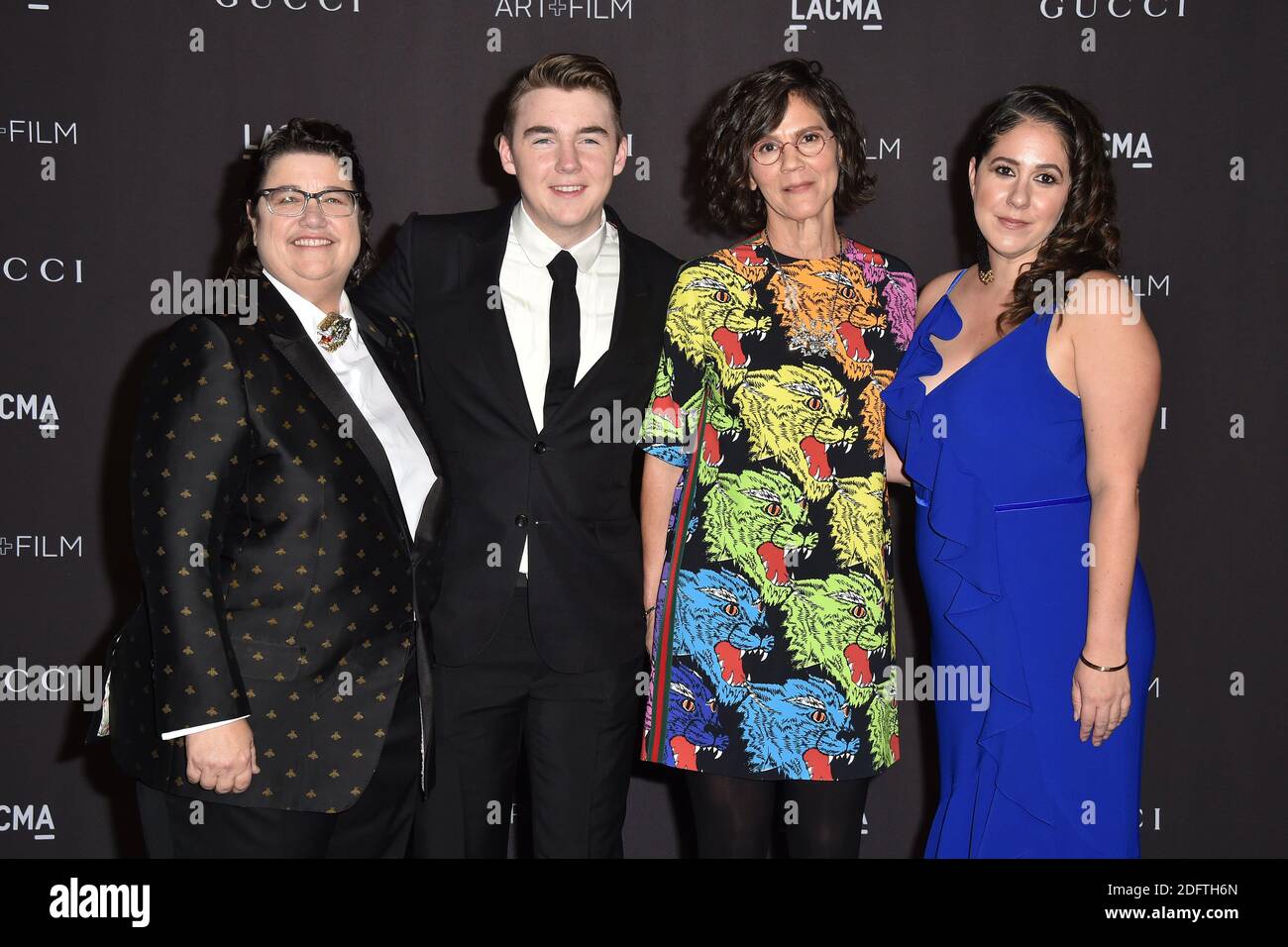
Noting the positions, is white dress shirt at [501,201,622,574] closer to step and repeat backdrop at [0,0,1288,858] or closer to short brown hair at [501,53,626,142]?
short brown hair at [501,53,626,142]

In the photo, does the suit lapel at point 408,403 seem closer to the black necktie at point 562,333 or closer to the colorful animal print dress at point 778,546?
the black necktie at point 562,333

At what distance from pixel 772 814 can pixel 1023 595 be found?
65 cm

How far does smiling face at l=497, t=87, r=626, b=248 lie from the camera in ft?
7.04

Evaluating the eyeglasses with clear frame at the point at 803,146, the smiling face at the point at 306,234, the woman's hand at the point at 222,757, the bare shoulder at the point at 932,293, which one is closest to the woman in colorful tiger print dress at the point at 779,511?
the eyeglasses with clear frame at the point at 803,146

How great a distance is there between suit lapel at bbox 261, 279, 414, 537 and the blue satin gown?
101 centimetres

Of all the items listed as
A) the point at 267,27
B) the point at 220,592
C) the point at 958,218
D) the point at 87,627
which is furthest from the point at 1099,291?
the point at 87,627

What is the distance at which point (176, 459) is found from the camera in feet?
5.32

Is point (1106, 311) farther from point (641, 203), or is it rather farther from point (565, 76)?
point (641, 203)

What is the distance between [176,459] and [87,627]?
1.67 metres

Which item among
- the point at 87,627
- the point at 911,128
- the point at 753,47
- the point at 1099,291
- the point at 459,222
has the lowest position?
the point at 87,627

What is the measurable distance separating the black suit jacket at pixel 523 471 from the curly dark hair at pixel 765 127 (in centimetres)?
30

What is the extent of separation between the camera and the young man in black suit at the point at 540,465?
83.4 inches

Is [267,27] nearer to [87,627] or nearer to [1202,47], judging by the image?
[87,627]
